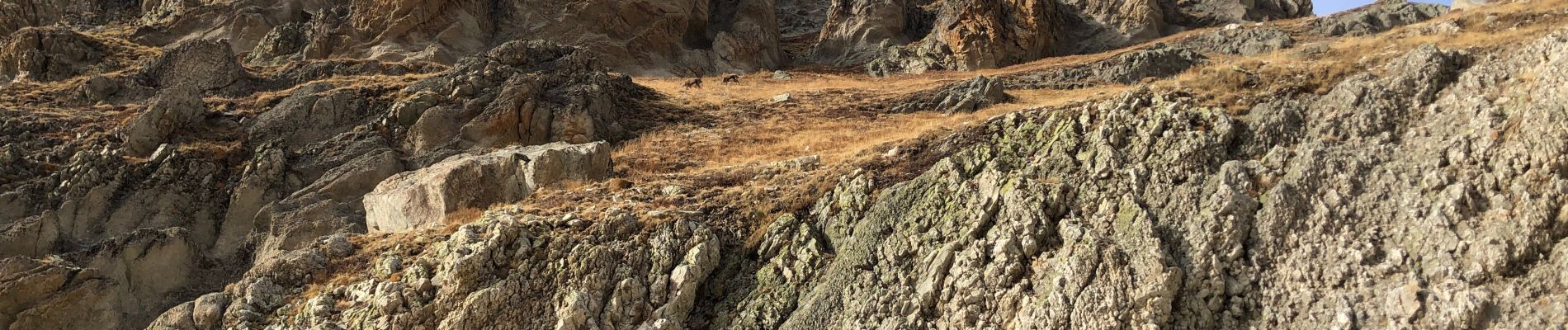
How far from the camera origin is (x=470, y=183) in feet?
47.8

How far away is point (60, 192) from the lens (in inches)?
655

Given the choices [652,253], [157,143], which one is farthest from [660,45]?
[652,253]

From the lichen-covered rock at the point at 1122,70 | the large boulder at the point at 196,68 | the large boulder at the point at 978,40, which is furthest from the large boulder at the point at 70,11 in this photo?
the lichen-covered rock at the point at 1122,70

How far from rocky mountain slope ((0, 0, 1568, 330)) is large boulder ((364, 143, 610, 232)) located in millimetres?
57

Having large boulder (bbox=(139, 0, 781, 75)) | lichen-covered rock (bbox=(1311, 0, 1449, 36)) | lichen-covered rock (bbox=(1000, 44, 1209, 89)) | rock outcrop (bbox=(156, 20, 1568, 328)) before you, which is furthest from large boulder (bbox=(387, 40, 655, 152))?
lichen-covered rock (bbox=(1311, 0, 1449, 36))

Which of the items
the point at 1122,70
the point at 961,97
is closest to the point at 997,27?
the point at 1122,70

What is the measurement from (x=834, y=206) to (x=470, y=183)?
5788 millimetres

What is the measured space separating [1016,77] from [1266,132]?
19.4 m

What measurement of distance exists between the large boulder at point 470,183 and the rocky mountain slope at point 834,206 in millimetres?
57

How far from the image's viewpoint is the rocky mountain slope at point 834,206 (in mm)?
9281

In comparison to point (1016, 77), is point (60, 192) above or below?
above

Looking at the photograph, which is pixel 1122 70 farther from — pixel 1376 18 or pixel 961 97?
pixel 1376 18

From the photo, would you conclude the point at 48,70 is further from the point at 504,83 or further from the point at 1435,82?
the point at 1435,82

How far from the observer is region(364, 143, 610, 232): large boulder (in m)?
14.3
